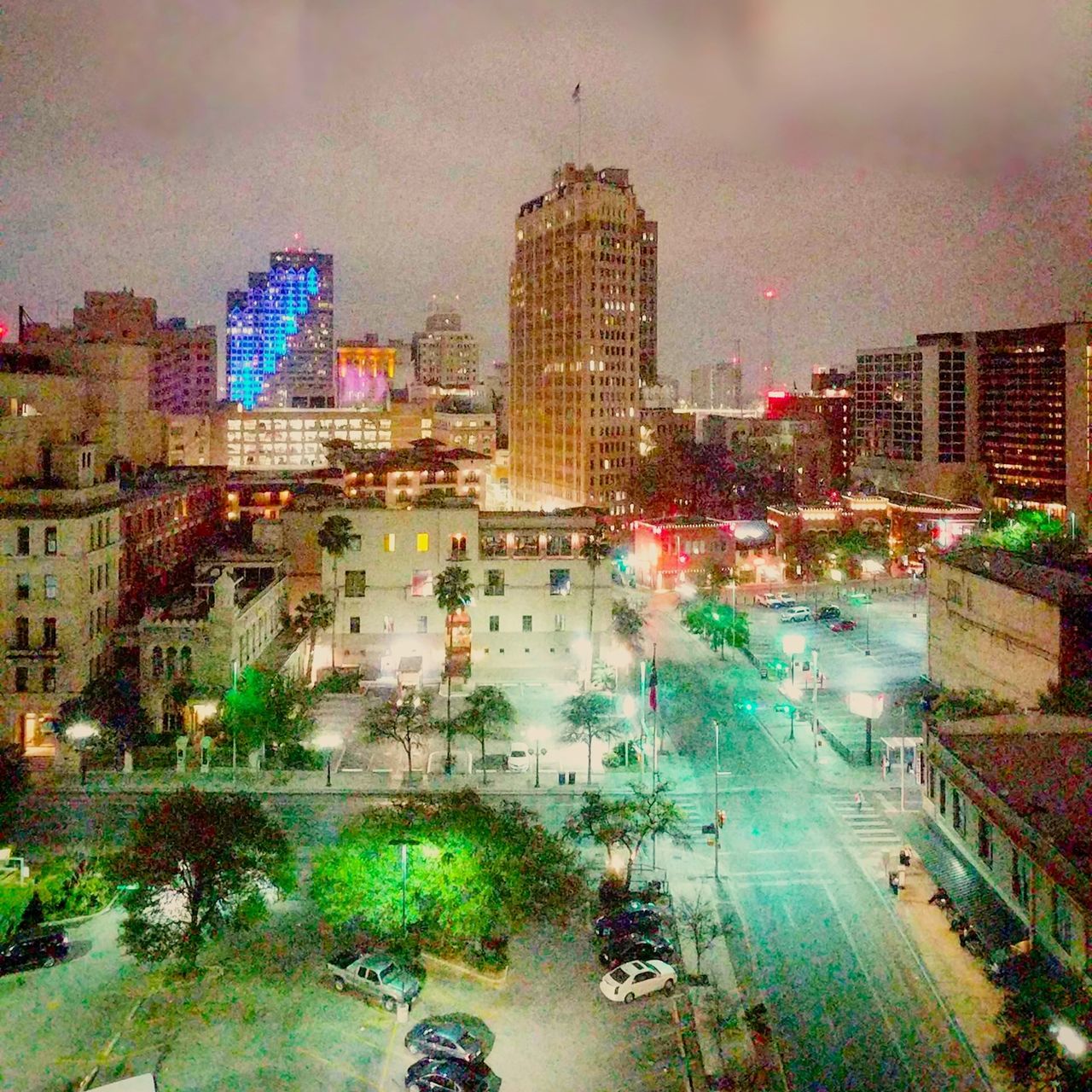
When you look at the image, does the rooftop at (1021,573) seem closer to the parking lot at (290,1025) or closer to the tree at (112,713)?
the parking lot at (290,1025)

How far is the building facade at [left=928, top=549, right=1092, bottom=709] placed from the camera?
178 feet

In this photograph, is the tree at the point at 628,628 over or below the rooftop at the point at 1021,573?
below

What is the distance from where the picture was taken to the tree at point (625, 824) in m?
38.3

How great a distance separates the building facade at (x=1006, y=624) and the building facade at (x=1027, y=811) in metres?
12.8

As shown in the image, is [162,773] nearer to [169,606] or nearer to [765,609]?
[169,606]

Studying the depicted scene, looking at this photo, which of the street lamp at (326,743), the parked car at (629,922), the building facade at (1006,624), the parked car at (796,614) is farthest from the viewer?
the parked car at (796,614)

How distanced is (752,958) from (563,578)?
4167cm

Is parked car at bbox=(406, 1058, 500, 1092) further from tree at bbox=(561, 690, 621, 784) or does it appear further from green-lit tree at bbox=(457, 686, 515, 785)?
green-lit tree at bbox=(457, 686, 515, 785)

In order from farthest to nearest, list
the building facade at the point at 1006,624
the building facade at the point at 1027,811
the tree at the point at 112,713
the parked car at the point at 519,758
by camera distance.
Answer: the building facade at the point at 1006,624
the parked car at the point at 519,758
the tree at the point at 112,713
the building facade at the point at 1027,811

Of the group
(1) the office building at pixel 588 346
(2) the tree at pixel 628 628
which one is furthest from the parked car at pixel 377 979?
(1) the office building at pixel 588 346

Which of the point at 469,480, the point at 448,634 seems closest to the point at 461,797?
the point at 448,634

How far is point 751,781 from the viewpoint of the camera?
1976 inches

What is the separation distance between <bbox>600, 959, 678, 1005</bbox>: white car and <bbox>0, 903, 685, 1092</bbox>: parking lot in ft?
1.18

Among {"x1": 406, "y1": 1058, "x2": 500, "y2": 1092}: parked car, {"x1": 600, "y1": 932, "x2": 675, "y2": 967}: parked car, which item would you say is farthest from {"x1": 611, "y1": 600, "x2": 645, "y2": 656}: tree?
{"x1": 406, "y1": 1058, "x2": 500, "y2": 1092}: parked car
